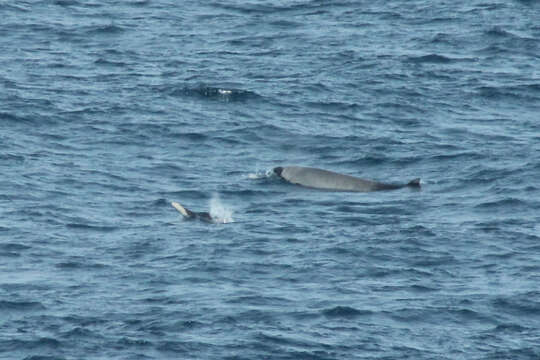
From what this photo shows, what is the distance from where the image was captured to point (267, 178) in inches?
1742

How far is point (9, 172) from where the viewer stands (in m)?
43.9

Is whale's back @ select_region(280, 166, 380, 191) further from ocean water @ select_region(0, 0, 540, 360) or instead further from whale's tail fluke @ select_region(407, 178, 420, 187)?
whale's tail fluke @ select_region(407, 178, 420, 187)

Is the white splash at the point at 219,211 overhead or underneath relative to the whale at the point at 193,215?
underneath

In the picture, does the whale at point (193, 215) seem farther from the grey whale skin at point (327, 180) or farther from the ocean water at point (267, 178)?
the grey whale skin at point (327, 180)

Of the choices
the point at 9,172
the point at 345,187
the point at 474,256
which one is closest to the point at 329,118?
the point at 345,187

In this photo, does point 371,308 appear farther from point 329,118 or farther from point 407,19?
point 407,19

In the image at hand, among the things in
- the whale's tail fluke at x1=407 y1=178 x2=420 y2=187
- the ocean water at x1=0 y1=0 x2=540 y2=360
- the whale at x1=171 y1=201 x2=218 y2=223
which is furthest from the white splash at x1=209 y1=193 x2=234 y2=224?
the whale's tail fluke at x1=407 y1=178 x2=420 y2=187

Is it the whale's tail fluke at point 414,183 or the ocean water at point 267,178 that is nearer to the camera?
the ocean water at point 267,178

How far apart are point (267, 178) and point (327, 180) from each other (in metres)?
1.98

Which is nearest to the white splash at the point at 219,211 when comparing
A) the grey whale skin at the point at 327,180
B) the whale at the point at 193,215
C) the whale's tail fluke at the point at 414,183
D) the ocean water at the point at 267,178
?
the ocean water at the point at 267,178

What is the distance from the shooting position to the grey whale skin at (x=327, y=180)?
42.7 metres

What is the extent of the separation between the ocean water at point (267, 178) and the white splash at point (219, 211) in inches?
2.7

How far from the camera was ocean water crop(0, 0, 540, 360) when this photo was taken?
3139 centimetres

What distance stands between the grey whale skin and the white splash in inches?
115
